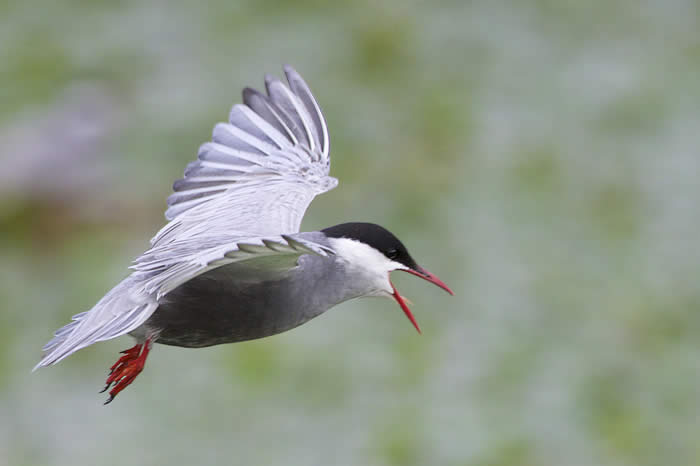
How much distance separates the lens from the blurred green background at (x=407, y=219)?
8719 millimetres

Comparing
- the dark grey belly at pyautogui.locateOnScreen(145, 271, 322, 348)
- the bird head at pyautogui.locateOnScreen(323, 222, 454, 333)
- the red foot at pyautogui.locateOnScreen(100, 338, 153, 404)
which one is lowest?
the red foot at pyautogui.locateOnScreen(100, 338, 153, 404)

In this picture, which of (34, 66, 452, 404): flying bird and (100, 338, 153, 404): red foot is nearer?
(34, 66, 452, 404): flying bird

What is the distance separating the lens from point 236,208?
4.96 m

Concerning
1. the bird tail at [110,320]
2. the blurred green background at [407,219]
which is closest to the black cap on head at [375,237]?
the bird tail at [110,320]

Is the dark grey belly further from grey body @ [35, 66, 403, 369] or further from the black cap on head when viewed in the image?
the black cap on head

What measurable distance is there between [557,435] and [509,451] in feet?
1.34

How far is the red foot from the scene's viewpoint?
14.1ft

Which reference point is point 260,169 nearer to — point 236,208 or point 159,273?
point 236,208

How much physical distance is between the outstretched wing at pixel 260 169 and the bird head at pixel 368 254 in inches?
10.5

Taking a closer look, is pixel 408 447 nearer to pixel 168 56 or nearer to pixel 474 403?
pixel 474 403

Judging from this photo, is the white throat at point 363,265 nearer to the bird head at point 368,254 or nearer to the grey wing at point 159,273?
the bird head at point 368,254

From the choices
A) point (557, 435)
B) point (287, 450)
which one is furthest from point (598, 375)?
point (287, 450)

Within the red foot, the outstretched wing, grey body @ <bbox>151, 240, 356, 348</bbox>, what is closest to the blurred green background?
the outstretched wing

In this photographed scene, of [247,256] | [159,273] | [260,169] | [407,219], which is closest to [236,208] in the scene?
[260,169]
